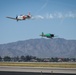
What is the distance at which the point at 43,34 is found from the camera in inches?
5807

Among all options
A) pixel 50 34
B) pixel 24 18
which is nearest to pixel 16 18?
pixel 24 18

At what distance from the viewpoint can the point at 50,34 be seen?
139 metres

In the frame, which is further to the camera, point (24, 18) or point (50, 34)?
point (50, 34)

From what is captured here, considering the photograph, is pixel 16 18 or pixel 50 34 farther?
pixel 50 34

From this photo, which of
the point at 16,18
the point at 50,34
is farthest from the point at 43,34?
the point at 16,18

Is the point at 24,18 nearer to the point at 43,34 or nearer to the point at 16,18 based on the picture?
the point at 16,18

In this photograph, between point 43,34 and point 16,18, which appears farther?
point 43,34

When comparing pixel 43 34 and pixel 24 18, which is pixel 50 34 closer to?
pixel 43 34

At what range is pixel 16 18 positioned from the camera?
10512cm

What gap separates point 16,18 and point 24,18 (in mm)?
4817

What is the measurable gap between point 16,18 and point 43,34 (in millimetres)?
44107

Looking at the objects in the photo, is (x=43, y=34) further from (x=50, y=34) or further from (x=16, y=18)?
(x=16, y=18)

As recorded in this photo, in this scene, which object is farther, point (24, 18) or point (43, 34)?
point (43, 34)
